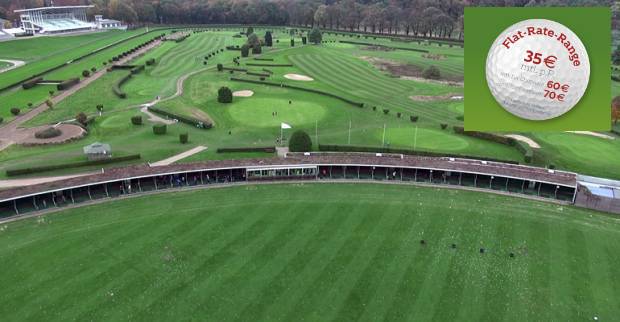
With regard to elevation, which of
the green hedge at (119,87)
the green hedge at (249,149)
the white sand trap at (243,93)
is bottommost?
the green hedge at (249,149)

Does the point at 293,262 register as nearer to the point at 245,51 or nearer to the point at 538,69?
the point at 538,69

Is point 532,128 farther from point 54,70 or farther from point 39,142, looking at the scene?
point 54,70

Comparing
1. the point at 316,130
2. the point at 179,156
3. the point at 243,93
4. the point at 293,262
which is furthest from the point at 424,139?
the point at 243,93

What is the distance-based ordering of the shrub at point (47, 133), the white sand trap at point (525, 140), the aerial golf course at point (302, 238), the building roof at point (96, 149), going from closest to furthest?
the aerial golf course at point (302, 238), the building roof at point (96, 149), the shrub at point (47, 133), the white sand trap at point (525, 140)

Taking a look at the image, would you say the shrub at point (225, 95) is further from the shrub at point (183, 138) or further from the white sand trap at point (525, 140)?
the white sand trap at point (525, 140)

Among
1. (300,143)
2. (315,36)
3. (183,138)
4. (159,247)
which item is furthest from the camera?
(315,36)

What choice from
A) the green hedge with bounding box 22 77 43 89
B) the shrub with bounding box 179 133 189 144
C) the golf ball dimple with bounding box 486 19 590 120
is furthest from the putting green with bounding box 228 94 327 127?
the golf ball dimple with bounding box 486 19 590 120

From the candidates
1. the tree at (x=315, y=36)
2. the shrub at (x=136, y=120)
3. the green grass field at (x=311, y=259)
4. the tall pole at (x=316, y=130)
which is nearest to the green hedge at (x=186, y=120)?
the shrub at (x=136, y=120)

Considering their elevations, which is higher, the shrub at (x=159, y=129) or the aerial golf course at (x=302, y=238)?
the shrub at (x=159, y=129)
